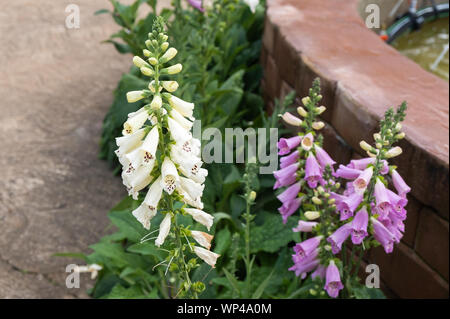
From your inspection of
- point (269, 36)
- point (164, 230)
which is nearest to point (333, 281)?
point (164, 230)

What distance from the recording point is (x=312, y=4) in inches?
136

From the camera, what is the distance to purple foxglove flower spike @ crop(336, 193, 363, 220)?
5.11 ft

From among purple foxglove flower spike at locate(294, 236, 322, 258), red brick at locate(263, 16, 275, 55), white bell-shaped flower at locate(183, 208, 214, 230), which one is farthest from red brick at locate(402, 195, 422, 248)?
red brick at locate(263, 16, 275, 55)

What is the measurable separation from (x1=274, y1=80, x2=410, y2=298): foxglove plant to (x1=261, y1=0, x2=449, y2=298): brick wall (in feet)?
1.35

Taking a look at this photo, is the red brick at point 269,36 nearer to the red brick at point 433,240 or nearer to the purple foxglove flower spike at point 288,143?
the red brick at point 433,240

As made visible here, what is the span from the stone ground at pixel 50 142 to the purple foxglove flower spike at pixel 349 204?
5.00 ft

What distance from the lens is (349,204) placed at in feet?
5.12

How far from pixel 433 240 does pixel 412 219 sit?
4.0 inches

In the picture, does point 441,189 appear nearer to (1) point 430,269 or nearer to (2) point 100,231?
(1) point 430,269

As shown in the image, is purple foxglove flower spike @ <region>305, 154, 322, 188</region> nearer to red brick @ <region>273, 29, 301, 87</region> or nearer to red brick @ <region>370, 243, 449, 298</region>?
red brick @ <region>370, 243, 449, 298</region>

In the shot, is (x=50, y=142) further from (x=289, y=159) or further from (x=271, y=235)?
(x=289, y=159)

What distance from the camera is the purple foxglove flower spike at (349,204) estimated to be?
1.56 m

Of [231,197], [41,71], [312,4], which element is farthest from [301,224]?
[41,71]

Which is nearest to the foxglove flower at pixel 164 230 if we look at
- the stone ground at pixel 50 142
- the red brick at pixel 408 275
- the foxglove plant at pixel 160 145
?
the foxglove plant at pixel 160 145
